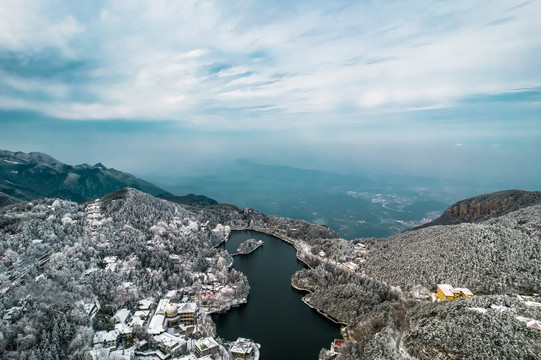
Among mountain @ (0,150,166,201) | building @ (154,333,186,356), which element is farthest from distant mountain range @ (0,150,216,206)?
building @ (154,333,186,356)

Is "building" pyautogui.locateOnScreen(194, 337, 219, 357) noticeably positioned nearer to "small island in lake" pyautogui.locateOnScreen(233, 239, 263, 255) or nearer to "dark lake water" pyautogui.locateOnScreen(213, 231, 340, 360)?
"dark lake water" pyautogui.locateOnScreen(213, 231, 340, 360)

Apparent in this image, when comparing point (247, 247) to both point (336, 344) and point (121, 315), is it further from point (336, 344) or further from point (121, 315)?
point (336, 344)

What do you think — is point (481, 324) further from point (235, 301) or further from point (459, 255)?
point (235, 301)

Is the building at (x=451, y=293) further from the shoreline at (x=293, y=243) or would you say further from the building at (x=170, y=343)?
the building at (x=170, y=343)

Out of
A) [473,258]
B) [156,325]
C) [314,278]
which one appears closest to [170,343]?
[156,325]

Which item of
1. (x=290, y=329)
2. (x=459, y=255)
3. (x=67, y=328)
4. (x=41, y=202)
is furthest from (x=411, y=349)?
(x=41, y=202)

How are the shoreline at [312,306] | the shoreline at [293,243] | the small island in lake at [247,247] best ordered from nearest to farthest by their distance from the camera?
the shoreline at [312,306]
the shoreline at [293,243]
the small island in lake at [247,247]

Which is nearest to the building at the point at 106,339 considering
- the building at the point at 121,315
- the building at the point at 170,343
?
the building at the point at 121,315
